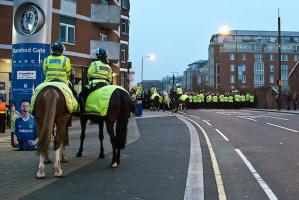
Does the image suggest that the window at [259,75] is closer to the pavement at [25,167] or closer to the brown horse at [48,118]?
the pavement at [25,167]

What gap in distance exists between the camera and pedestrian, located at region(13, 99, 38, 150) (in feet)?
41.8

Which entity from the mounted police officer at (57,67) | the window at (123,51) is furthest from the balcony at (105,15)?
the mounted police officer at (57,67)

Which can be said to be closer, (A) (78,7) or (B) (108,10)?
(A) (78,7)

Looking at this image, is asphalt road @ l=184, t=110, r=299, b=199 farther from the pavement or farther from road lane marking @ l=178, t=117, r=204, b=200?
the pavement

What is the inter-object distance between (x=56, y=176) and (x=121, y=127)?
2004 millimetres

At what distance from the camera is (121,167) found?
387 inches

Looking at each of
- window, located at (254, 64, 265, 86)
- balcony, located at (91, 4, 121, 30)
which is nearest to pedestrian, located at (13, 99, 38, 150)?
balcony, located at (91, 4, 121, 30)

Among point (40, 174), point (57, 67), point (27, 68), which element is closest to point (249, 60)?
point (27, 68)

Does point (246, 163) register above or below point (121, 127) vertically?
below

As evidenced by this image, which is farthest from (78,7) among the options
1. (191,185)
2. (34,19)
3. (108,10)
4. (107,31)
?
(191,185)

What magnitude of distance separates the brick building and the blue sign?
16.7m

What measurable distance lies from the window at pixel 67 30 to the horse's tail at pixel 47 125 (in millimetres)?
25568

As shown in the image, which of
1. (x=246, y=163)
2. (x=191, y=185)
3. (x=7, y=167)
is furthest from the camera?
(x=246, y=163)

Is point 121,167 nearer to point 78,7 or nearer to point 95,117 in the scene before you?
point 95,117
